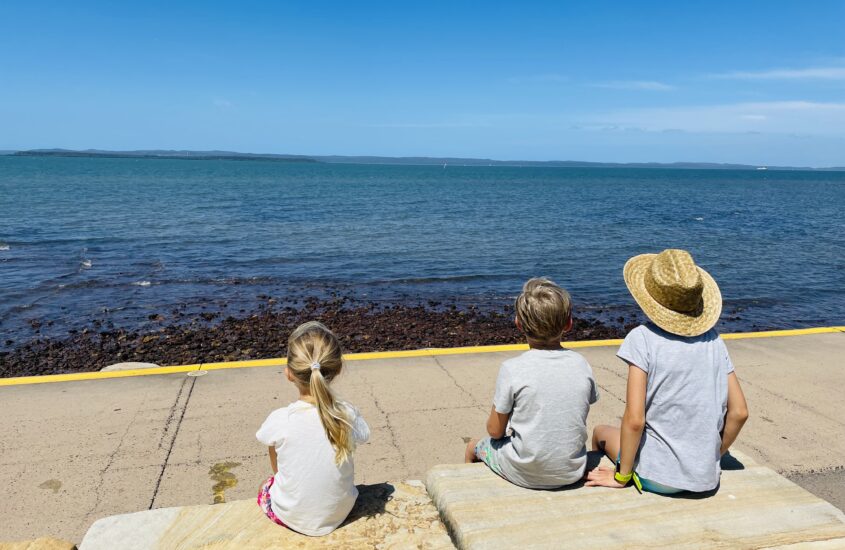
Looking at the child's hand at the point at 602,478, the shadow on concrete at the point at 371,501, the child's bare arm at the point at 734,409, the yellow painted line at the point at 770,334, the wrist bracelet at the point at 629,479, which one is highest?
the child's bare arm at the point at 734,409

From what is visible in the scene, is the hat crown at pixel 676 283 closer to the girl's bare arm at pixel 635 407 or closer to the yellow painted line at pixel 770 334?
the girl's bare arm at pixel 635 407

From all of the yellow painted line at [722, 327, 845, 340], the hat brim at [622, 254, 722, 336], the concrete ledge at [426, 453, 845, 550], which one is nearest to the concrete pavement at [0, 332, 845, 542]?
the yellow painted line at [722, 327, 845, 340]

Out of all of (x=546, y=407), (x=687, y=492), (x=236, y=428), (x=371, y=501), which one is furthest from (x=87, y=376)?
(x=687, y=492)

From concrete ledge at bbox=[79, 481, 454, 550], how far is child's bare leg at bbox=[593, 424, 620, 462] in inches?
44.2

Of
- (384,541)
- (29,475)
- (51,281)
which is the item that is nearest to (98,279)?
(51,281)

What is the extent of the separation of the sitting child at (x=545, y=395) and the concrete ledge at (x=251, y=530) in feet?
1.97

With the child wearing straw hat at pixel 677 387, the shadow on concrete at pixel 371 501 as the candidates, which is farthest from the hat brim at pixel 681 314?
the shadow on concrete at pixel 371 501

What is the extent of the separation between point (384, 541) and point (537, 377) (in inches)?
42.6

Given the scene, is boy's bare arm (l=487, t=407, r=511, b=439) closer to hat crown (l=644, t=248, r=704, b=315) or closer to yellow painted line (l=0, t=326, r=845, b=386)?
hat crown (l=644, t=248, r=704, b=315)

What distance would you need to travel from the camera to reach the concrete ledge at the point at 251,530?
2900 mm

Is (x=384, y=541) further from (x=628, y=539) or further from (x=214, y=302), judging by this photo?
(x=214, y=302)

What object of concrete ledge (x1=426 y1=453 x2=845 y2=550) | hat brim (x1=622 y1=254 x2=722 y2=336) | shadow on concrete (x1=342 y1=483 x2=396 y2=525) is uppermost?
hat brim (x1=622 y1=254 x2=722 y2=336)

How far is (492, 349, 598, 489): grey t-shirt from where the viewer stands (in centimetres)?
305

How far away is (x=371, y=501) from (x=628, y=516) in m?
1.31
